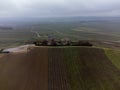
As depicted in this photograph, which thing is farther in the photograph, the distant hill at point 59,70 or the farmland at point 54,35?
the farmland at point 54,35

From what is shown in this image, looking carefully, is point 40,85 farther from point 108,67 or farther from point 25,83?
point 108,67

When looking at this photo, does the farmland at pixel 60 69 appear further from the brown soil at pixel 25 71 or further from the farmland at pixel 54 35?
the farmland at pixel 54 35

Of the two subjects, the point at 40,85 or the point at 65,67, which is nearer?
the point at 40,85

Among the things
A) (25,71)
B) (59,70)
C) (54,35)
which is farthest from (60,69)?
(54,35)

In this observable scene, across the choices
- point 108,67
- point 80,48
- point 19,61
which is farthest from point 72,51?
point 19,61

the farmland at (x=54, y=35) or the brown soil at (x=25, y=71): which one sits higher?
the brown soil at (x=25, y=71)

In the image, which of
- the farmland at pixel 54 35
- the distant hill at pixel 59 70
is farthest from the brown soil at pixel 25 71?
the farmland at pixel 54 35

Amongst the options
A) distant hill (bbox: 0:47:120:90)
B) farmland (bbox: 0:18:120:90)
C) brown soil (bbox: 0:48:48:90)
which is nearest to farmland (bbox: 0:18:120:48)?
brown soil (bbox: 0:48:48:90)

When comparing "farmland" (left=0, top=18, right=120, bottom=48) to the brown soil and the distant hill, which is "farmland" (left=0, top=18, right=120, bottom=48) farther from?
the distant hill
